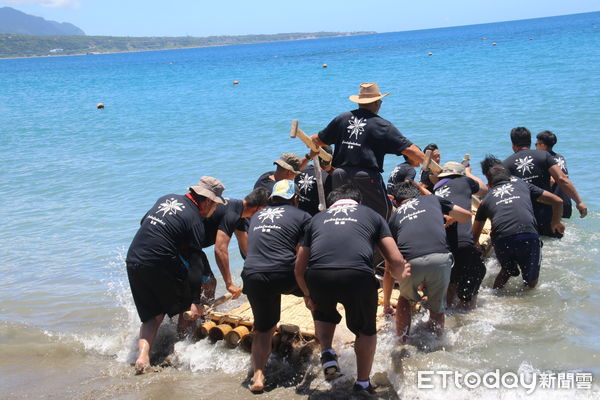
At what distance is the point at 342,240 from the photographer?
4.94 m

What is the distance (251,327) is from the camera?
6.18 meters

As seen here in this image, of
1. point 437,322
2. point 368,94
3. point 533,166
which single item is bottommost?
point 437,322

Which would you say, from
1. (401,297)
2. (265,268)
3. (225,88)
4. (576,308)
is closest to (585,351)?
(576,308)

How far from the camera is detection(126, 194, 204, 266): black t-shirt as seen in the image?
5938 millimetres

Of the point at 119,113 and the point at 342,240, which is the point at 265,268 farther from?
the point at 119,113

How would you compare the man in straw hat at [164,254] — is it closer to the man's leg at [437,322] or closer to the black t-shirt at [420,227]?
the black t-shirt at [420,227]

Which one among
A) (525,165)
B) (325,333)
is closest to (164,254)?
(325,333)

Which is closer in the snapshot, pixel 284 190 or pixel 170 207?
pixel 284 190

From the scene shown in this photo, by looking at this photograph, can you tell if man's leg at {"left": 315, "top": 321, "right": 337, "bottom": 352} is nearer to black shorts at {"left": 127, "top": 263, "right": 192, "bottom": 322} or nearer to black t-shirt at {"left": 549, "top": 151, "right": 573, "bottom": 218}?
black shorts at {"left": 127, "top": 263, "right": 192, "bottom": 322}

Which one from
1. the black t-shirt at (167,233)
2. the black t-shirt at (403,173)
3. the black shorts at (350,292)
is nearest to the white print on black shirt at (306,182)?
the black t-shirt at (403,173)

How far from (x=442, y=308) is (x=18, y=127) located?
2717cm

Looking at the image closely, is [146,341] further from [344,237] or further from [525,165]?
[525,165]

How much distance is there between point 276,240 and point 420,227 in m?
1.32

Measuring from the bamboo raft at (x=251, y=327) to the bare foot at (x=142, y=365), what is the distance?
66 centimetres
